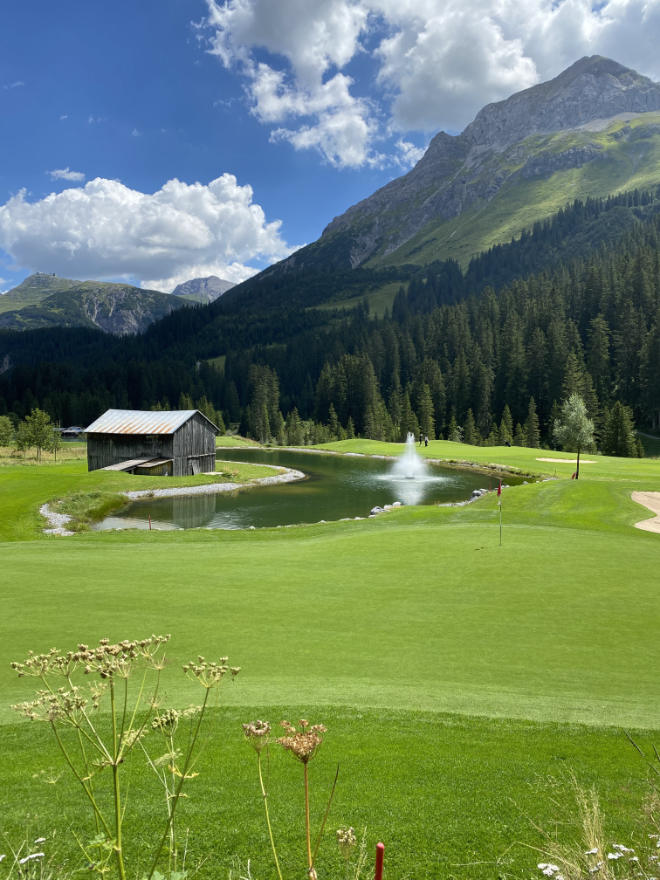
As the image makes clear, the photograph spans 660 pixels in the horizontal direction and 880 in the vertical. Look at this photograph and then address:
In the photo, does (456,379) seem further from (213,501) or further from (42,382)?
(42,382)

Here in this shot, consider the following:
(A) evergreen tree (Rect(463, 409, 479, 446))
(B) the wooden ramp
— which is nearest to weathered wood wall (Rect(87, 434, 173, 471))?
(B) the wooden ramp

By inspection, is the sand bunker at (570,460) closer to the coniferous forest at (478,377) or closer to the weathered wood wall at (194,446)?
the coniferous forest at (478,377)

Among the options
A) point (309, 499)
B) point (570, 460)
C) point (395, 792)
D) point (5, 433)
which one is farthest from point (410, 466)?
point (395, 792)

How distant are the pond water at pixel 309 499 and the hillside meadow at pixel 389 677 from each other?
21494 millimetres

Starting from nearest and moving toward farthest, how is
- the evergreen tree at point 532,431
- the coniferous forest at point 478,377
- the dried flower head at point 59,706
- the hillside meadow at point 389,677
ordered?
the dried flower head at point 59,706
the hillside meadow at point 389,677
the evergreen tree at point 532,431
the coniferous forest at point 478,377

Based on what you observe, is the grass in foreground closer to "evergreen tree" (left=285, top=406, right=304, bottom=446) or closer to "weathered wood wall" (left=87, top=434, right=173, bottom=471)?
"weathered wood wall" (left=87, top=434, right=173, bottom=471)

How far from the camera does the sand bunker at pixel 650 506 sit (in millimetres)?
25584

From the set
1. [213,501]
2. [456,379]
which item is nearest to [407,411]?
[456,379]

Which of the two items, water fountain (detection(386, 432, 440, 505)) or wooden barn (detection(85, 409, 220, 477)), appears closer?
water fountain (detection(386, 432, 440, 505))

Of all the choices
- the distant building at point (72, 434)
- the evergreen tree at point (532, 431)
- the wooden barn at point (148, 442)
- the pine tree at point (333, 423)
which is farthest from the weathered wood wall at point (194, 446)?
the distant building at point (72, 434)

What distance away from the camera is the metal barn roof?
66.9 m

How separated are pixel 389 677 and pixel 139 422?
214 ft

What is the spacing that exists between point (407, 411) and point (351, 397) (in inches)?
1070

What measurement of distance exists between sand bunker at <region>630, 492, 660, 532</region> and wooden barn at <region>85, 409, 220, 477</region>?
5110 centimetres
